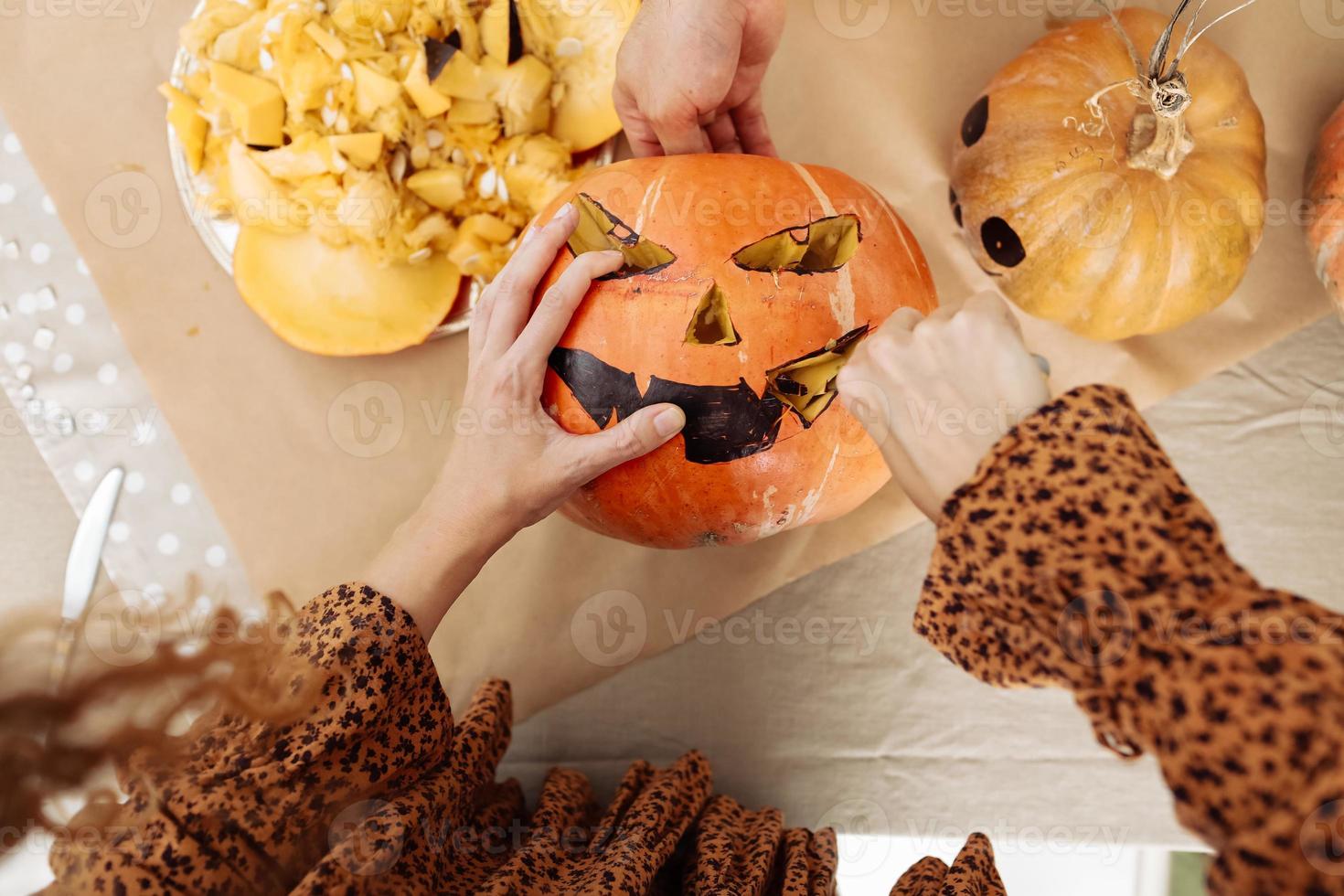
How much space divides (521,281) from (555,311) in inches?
1.9

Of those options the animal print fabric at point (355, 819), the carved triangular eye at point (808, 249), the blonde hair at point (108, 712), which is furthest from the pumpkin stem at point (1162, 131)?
the blonde hair at point (108, 712)

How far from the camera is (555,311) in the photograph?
2.19 feet

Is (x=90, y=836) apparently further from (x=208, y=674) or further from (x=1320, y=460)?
(x=1320, y=460)

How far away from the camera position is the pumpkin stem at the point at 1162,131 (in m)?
0.72

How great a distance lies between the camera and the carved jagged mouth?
666mm

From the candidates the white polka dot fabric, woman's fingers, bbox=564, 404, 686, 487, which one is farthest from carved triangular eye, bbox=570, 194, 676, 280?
the white polka dot fabric

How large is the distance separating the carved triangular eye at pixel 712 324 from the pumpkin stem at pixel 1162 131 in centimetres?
41

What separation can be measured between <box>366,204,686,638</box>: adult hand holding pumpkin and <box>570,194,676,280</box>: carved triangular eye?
0.5 inches

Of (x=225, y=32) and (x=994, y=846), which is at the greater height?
(x=225, y=32)

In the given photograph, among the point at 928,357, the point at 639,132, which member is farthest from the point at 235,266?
the point at 928,357

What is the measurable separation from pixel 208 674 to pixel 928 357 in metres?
0.55

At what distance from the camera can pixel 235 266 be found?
3.22 feet

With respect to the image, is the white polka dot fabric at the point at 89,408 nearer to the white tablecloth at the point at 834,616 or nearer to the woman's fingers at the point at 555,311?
the white tablecloth at the point at 834,616

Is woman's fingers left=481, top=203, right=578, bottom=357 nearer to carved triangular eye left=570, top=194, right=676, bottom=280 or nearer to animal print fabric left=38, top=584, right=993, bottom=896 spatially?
carved triangular eye left=570, top=194, right=676, bottom=280
